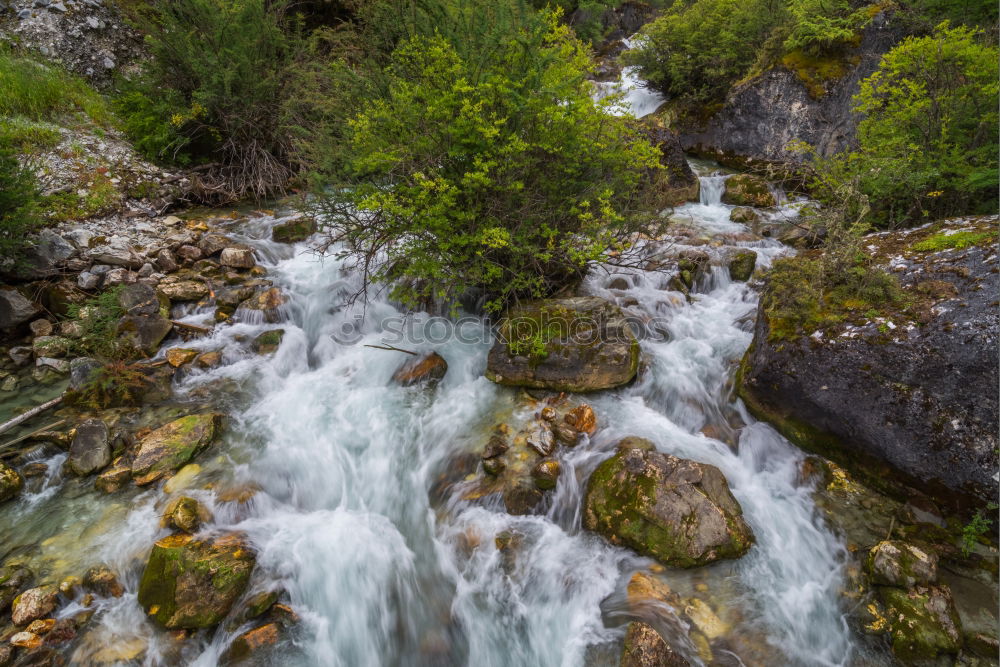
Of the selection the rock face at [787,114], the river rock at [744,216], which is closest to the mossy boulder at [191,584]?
the river rock at [744,216]

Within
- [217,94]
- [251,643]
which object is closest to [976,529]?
[251,643]

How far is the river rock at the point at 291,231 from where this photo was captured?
350 inches

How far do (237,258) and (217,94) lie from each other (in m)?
4.57

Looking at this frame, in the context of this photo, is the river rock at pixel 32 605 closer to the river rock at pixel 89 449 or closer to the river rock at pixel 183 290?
the river rock at pixel 89 449

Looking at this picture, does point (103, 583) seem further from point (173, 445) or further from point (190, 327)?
point (190, 327)

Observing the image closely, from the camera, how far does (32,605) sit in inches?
130

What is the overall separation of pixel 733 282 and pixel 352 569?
718 centimetres

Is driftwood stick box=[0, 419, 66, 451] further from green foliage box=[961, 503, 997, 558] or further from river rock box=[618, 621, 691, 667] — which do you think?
green foliage box=[961, 503, 997, 558]

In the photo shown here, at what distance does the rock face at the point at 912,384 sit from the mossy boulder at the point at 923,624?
1060 millimetres

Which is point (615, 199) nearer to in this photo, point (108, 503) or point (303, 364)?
point (303, 364)

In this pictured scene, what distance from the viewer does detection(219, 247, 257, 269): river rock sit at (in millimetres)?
7824

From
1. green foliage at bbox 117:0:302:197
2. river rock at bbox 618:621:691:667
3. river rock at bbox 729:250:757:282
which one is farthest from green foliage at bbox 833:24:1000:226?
green foliage at bbox 117:0:302:197

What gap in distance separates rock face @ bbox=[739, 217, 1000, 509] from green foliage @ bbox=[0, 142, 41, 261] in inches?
383

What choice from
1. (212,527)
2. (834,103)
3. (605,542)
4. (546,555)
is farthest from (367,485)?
(834,103)
